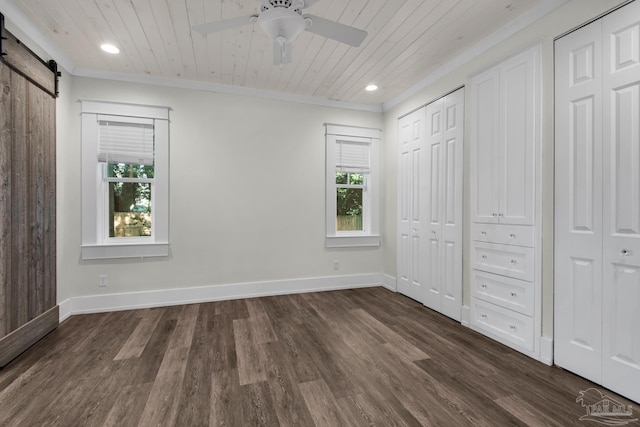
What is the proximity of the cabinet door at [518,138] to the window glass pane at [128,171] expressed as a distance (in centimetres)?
390

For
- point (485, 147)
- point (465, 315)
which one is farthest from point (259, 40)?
point (465, 315)

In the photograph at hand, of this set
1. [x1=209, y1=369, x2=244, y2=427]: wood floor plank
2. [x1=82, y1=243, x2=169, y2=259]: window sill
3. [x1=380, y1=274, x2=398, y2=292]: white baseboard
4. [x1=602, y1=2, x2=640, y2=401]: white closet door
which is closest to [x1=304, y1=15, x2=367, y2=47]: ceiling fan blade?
[x1=602, y1=2, x2=640, y2=401]: white closet door

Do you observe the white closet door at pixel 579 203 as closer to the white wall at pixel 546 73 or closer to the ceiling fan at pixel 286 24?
the white wall at pixel 546 73

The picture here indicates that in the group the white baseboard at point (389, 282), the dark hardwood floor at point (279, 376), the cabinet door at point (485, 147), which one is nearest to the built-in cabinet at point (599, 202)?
the dark hardwood floor at point (279, 376)

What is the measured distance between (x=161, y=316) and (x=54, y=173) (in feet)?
6.08

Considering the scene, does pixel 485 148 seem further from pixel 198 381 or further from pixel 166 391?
pixel 166 391

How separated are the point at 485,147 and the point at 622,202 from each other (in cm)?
116

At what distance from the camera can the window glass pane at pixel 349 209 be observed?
15.1ft

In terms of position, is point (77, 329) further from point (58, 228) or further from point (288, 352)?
point (288, 352)

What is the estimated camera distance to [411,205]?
159 inches

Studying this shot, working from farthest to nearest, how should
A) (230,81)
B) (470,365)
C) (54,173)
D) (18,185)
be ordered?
1. (230,81)
2. (54,173)
3. (18,185)
4. (470,365)

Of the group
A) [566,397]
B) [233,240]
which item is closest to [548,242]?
[566,397]

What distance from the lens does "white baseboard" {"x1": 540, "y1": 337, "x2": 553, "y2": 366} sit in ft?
7.54

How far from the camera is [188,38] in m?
2.79
